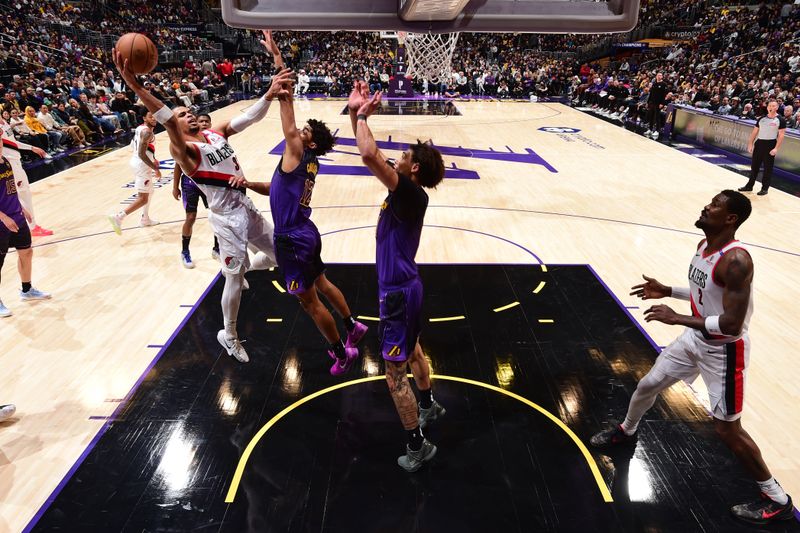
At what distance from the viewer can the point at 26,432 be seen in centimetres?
381

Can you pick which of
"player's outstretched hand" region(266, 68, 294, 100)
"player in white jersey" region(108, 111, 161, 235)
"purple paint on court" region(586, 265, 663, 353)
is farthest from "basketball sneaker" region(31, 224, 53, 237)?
"purple paint on court" region(586, 265, 663, 353)

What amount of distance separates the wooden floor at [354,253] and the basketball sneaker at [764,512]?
342 millimetres

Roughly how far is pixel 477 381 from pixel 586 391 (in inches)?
32.2

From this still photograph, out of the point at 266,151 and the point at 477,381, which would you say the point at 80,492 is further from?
the point at 266,151

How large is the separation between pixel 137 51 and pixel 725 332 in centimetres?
410

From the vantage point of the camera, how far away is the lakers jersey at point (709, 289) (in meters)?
2.97

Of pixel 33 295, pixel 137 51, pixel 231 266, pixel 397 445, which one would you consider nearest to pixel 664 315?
pixel 397 445

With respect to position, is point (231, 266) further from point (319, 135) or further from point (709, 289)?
point (709, 289)

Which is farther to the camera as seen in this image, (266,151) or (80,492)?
(266,151)

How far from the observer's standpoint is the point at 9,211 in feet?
17.0

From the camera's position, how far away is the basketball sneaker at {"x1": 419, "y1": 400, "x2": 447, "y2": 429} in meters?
3.82

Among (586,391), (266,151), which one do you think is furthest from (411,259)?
(266,151)

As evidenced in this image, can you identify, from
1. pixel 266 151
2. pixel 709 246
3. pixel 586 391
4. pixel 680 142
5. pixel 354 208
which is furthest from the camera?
pixel 680 142

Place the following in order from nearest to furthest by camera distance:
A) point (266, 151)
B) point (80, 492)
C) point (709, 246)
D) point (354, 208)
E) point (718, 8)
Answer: point (709, 246) < point (80, 492) < point (354, 208) < point (266, 151) < point (718, 8)
